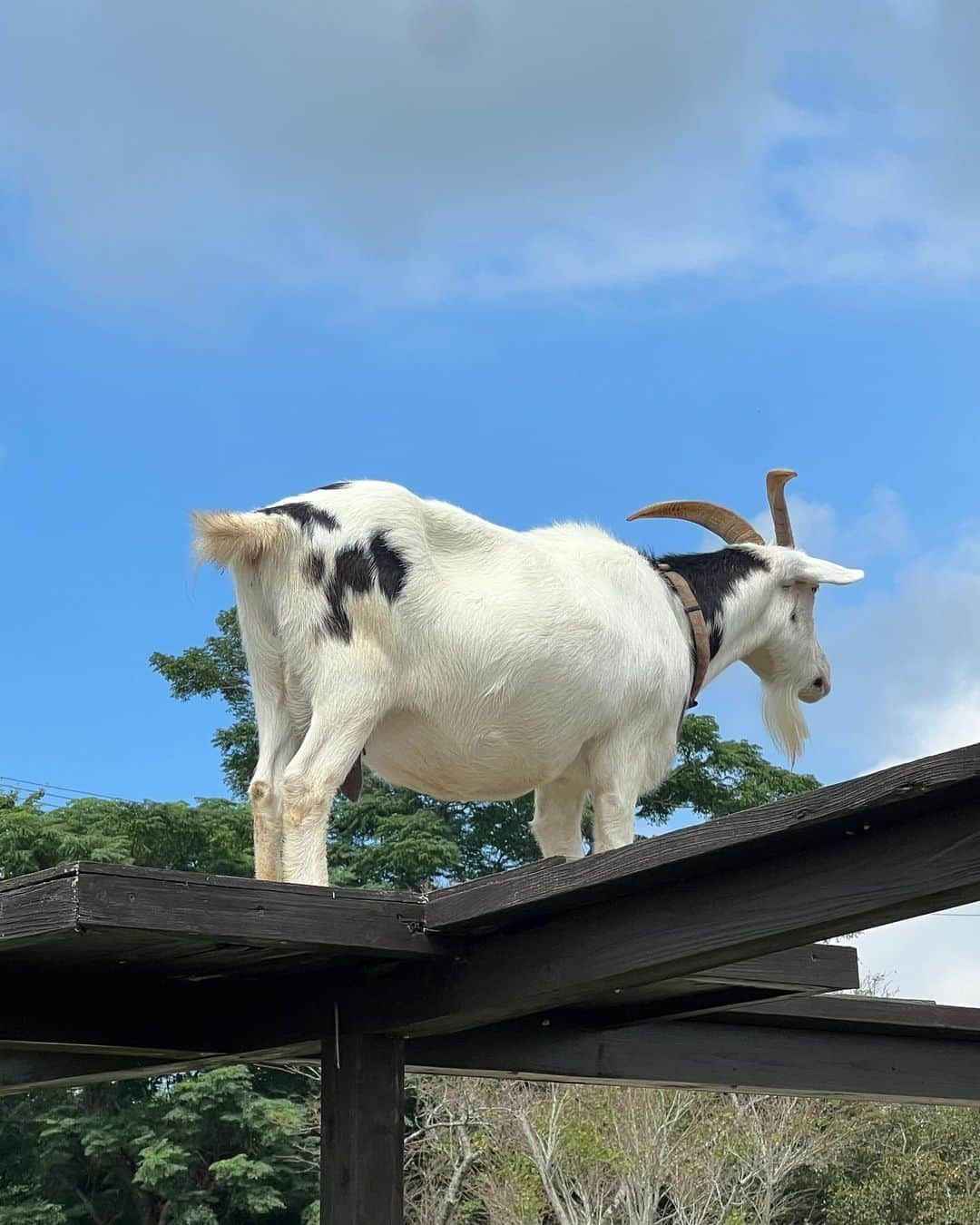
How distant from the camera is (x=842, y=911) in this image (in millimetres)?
3191

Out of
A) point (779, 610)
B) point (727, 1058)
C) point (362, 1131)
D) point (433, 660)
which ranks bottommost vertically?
point (362, 1131)

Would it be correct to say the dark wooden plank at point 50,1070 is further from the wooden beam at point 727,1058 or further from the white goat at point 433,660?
the white goat at point 433,660

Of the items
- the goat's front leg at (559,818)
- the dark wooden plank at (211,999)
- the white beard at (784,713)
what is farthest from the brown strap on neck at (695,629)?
the dark wooden plank at (211,999)

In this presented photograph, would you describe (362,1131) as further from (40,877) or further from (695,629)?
(695,629)

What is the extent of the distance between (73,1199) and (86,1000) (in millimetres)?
20384

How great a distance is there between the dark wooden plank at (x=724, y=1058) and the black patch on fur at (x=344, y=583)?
116 cm

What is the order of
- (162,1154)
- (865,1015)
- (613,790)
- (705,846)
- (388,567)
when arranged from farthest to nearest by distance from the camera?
(162,1154) → (865,1015) → (613,790) → (388,567) → (705,846)

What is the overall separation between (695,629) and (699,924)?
1930 mm

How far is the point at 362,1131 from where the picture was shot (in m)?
3.98

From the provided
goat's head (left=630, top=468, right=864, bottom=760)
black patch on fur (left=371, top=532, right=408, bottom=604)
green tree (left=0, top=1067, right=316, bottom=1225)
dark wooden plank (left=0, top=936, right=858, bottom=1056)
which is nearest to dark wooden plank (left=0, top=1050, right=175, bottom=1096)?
dark wooden plank (left=0, top=936, right=858, bottom=1056)

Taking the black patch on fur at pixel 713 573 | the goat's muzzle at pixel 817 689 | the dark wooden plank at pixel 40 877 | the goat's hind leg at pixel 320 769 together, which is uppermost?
the black patch on fur at pixel 713 573

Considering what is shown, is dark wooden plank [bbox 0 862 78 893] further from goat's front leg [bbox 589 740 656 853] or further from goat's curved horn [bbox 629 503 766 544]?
goat's curved horn [bbox 629 503 766 544]

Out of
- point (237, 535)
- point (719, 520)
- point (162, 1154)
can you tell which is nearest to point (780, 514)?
point (719, 520)

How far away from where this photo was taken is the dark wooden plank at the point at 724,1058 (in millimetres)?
4750
